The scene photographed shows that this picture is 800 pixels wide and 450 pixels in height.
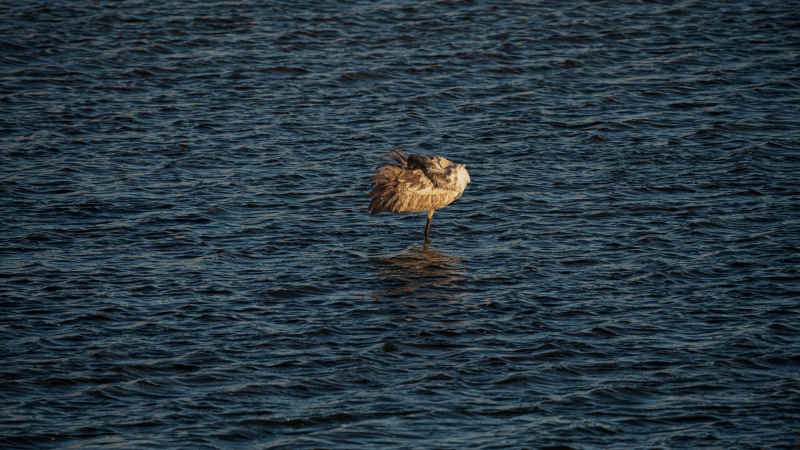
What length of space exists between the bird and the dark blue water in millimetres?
637

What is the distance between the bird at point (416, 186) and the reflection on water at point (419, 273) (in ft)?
2.21

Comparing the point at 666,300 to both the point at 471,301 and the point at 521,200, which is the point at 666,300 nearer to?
the point at 471,301

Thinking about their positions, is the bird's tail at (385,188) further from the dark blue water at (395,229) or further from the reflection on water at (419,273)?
the reflection on water at (419,273)

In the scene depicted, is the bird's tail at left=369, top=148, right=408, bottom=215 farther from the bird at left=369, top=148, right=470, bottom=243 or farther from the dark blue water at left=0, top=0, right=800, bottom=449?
the dark blue water at left=0, top=0, right=800, bottom=449

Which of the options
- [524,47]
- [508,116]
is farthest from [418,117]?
[524,47]

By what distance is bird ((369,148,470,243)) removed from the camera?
48.4 feet

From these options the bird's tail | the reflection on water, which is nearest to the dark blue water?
the reflection on water

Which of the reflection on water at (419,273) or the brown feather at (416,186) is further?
the brown feather at (416,186)

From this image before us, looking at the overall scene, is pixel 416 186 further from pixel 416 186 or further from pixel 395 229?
pixel 395 229

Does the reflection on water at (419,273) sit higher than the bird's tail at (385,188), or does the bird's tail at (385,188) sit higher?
the bird's tail at (385,188)

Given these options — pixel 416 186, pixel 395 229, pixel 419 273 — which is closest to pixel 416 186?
pixel 416 186

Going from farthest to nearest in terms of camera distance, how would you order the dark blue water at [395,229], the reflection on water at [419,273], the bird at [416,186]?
the bird at [416,186] < the reflection on water at [419,273] < the dark blue water at [395,229]

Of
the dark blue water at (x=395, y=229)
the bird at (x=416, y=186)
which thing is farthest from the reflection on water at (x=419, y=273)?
the bird at (x=416, y=186)

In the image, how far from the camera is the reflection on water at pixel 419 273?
13.4 meters
